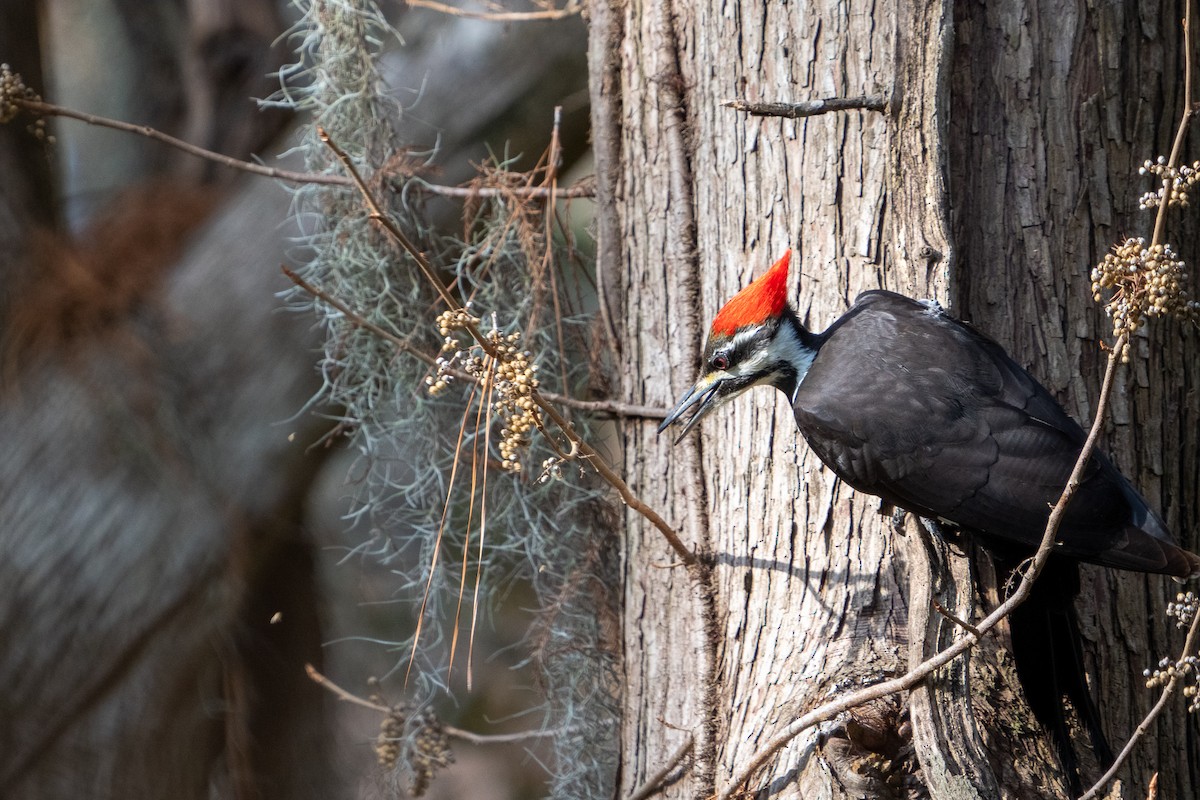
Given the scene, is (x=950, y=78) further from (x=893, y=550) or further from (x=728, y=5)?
(x=893, y=550)

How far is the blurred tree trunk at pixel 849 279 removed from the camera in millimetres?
2230

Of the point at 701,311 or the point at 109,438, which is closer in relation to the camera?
the point at 701,311

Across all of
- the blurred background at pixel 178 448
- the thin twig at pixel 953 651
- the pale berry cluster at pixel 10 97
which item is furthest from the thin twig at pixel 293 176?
the thin twig at pixel 953 651

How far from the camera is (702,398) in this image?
246 cm

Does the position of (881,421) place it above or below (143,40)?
below

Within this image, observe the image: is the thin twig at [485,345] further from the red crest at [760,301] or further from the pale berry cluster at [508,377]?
the red crest at [760,301]

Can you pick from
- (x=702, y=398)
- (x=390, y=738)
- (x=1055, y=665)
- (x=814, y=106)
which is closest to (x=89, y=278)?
(x=390, y=738)

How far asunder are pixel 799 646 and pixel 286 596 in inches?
101

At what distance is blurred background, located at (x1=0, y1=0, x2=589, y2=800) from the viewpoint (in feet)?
11.5

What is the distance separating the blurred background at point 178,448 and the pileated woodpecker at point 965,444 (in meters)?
1.36

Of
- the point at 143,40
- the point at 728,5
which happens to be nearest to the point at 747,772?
the point at 728,5

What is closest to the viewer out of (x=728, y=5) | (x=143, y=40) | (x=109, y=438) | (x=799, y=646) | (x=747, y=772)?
(x=747, y=772)

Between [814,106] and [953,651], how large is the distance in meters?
1.15

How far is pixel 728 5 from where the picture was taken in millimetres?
2514
